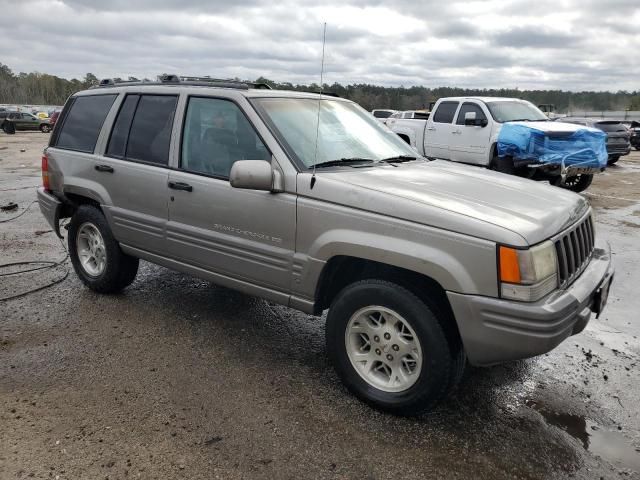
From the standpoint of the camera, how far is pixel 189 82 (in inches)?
161

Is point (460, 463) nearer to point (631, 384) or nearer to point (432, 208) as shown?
point (432, 208)

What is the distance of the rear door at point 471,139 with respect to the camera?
35.6 feet

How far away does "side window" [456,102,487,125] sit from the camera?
1106 cm

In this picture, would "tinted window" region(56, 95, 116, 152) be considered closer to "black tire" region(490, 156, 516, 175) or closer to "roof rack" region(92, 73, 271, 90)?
"roof rack" region(92, 73, 271, 90)

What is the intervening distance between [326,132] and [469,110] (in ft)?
28.4

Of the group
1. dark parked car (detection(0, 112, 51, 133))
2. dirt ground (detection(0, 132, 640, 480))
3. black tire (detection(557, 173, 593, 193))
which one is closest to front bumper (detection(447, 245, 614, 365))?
dirt ground (detection(0, 132, 640, 480))

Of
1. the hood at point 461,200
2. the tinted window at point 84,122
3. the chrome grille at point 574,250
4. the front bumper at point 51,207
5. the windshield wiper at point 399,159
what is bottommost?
the front bumper at point 51,207

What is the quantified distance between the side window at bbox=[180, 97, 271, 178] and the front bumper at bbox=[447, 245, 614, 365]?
1.60 metres

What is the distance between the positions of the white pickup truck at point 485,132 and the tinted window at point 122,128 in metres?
7.63

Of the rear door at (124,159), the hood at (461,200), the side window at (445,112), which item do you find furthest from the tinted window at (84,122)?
the side window at (445,112)

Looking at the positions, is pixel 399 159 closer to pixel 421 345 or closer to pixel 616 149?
pixel 421 345

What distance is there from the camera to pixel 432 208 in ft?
8.89

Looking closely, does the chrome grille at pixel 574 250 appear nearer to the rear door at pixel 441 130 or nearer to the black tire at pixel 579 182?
the black tire at pixel 579 182

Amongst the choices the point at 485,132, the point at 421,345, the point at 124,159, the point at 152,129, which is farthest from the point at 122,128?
the point at 485,132
